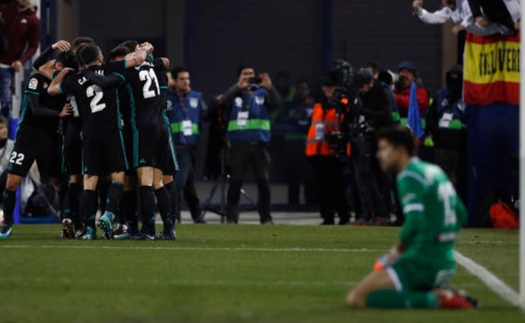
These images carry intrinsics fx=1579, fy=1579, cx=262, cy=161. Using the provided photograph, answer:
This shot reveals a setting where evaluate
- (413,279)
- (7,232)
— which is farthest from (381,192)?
(413,279)

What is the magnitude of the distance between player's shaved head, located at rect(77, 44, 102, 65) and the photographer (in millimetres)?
6036

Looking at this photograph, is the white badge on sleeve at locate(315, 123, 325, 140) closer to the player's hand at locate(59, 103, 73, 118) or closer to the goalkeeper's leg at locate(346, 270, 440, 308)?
the player's hand at locate(59, 103, 73, 118)

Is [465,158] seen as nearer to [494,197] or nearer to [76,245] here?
[494,197]

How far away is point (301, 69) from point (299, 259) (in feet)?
40.6

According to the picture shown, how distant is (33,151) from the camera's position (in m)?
16.6

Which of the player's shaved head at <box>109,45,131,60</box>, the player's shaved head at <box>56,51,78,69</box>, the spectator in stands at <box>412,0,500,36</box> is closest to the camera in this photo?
the player's shaved head at <box>109,45,131,60</box>

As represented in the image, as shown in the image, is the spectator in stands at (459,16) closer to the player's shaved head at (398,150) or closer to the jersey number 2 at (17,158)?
the jersey number 2 at (17,158)

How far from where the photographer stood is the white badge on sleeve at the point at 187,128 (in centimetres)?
2161

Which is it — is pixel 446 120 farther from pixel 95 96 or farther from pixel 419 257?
pixel 419 257

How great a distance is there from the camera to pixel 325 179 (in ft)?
71.7

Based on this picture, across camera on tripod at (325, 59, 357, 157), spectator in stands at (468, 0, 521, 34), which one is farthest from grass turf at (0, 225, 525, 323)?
camera on tripod at (325, 59, 357, 157)

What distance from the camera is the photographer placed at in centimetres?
2045

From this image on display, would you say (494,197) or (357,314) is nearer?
(357,314)

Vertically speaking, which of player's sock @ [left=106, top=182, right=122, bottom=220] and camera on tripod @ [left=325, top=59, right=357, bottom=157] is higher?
camera on tripod @ [left=325, top=59, right=357, bottom=157]
